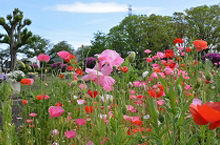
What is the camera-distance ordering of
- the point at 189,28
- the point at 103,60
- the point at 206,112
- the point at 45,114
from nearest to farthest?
the point at 206,112
the point at 103,60
the point at 45,114
the point at 189,28

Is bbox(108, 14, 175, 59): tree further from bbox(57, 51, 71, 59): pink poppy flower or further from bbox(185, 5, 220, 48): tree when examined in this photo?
bbox(57, 51, 71, 59): pink poppy flower

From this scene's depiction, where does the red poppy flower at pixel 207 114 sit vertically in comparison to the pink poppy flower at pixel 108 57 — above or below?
below

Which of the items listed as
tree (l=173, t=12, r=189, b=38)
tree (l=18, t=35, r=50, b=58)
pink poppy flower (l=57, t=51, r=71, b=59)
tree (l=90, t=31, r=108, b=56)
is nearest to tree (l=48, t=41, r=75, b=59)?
tree (l=18, t=35, r=50, b=58)

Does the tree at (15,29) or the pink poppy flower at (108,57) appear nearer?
the pink poppy flower at (108,57)

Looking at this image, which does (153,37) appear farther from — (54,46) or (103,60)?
(54,46)

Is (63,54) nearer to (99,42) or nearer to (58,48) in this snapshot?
(99,42)

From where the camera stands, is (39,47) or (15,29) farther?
(39,47)

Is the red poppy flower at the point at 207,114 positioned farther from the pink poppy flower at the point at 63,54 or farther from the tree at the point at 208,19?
the tree at the point at 208,19

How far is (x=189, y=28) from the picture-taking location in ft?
72.8

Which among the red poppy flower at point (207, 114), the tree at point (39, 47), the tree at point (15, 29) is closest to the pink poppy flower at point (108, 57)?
the red poppy flower at point (207, 114)

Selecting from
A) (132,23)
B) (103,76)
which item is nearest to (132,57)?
(103,76)

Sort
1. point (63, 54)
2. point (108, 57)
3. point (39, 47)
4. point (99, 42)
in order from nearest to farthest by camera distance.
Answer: point (108, 57) → point (63, 54) → point (99, 42) → point (39, 47)

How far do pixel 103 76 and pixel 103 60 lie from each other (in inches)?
2.6

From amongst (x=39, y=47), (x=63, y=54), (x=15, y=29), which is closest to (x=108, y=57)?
(x=63, y=54)
